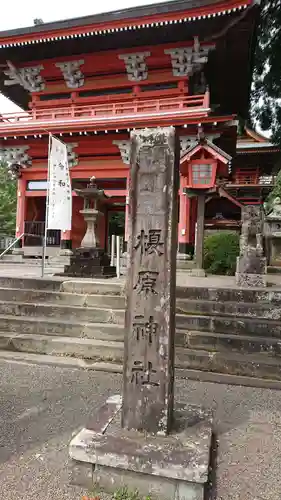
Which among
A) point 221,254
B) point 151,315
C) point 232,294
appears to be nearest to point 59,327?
point 232,294

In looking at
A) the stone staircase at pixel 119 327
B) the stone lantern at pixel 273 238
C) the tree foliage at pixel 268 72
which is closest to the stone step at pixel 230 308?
the stone staircase at pixel 119 327

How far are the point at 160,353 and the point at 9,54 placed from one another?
13094mm

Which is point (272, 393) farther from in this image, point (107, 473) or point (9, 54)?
point (9, 54)

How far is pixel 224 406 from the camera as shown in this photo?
3.26m

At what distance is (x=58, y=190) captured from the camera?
6.97 m

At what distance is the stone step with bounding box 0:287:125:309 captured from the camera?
16.9 ft

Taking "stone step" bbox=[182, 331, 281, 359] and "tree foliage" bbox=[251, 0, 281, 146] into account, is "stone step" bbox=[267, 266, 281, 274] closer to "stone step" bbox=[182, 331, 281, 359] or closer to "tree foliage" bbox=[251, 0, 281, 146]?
"stone step" bbox=[182, 331, 281, 359]

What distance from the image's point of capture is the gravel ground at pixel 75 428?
2115 mm

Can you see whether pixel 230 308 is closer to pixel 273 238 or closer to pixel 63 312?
pixel 63 312

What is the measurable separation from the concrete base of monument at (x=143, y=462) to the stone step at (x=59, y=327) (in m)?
2.36

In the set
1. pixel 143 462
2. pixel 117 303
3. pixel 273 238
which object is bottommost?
pixel 143 462

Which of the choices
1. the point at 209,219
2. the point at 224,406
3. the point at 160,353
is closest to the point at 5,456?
the point at 160,353

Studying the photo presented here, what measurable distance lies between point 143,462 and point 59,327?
10.3ft

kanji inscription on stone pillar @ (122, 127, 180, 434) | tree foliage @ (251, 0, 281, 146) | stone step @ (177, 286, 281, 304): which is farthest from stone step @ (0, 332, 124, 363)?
tree foliage @ (251, 0, 281, 146)
